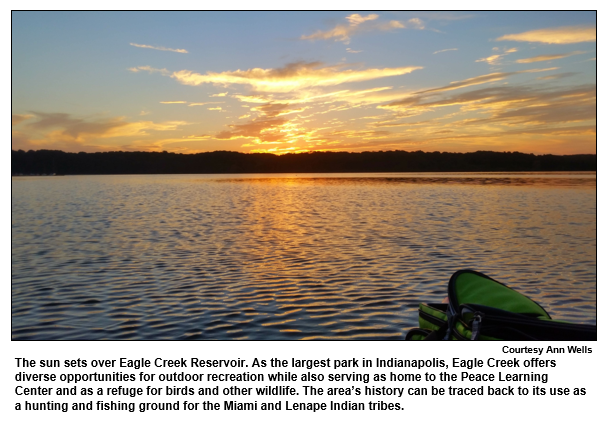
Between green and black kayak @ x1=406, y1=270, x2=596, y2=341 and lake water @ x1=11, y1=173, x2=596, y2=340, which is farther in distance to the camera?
lake water @ x1=11, y1=173, x2=596, y2=340

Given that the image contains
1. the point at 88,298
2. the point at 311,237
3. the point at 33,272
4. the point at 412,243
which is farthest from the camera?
the point at 311,237

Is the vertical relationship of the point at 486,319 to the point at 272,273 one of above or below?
above

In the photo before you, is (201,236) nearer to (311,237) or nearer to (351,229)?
(311,237)

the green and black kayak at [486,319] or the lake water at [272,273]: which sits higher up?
the green and black kayak at [486,319]

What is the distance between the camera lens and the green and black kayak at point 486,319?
4.96m

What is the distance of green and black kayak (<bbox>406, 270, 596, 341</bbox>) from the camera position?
16.3 ft

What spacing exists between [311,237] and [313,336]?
1300 cm

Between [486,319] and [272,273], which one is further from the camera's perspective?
[272,273]

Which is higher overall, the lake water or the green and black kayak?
the green and black kayak

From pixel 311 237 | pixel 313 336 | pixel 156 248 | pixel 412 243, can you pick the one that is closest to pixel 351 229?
pixel 311 237

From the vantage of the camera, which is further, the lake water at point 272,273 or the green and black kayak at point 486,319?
the lake water at point 272,273

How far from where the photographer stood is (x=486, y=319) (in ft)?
Answer: 16.5
